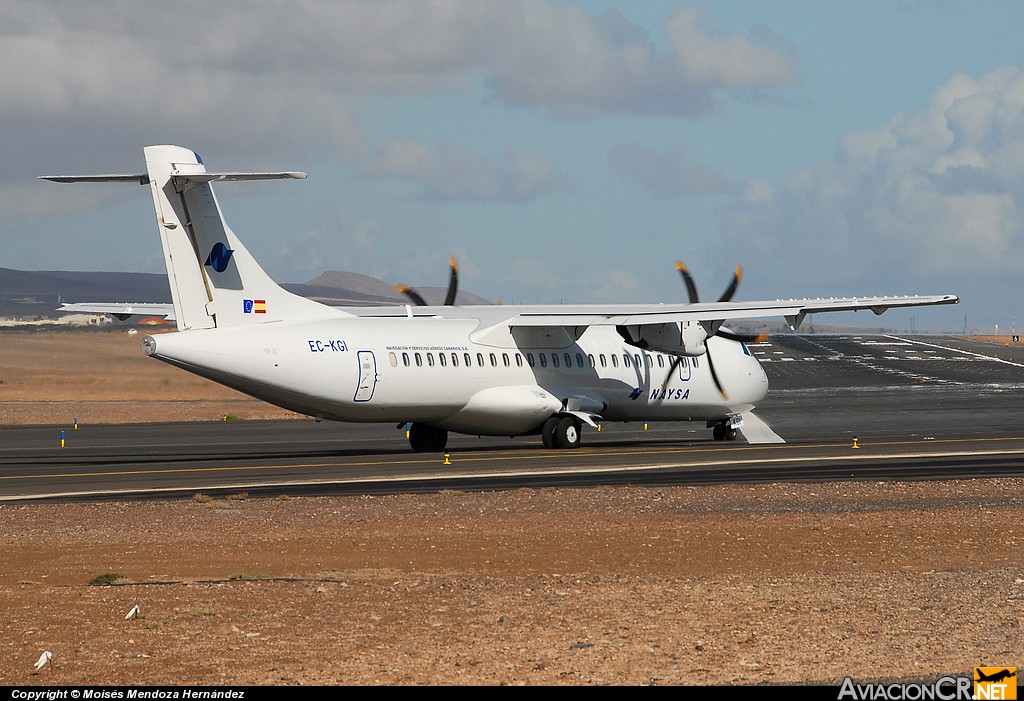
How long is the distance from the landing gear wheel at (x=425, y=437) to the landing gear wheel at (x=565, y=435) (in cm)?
Answer: 291

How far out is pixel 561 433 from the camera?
1388 inches

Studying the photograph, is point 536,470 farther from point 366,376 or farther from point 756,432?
point 756,432

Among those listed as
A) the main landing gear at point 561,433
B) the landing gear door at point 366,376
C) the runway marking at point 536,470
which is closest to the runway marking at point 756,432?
the runway marking at point 536,470

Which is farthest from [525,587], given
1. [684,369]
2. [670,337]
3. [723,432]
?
[723,432]

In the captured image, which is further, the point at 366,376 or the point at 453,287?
the point at 453,287

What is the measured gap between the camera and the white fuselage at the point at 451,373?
28.6 meters

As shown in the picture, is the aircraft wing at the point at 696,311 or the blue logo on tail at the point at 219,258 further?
the aircraft wing at the point at 696,311

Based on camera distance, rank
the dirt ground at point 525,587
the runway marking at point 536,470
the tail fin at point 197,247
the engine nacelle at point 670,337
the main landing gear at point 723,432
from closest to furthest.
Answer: the dirt ground at point 525,587, the runway marking at point 536,470, the tail fin at point 197,247, the engine nacelle at point 670,337, the main landing gear at point 723,432

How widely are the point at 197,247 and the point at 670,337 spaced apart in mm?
13819

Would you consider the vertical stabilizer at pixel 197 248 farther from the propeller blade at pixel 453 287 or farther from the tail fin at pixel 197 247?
the propeller blade at pixel 453 287

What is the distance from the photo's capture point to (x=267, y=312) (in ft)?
96.4

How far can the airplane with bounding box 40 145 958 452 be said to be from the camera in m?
28.1

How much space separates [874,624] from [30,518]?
13.6 m

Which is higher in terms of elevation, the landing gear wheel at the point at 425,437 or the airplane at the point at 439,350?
the airplane at the point at 439,350
